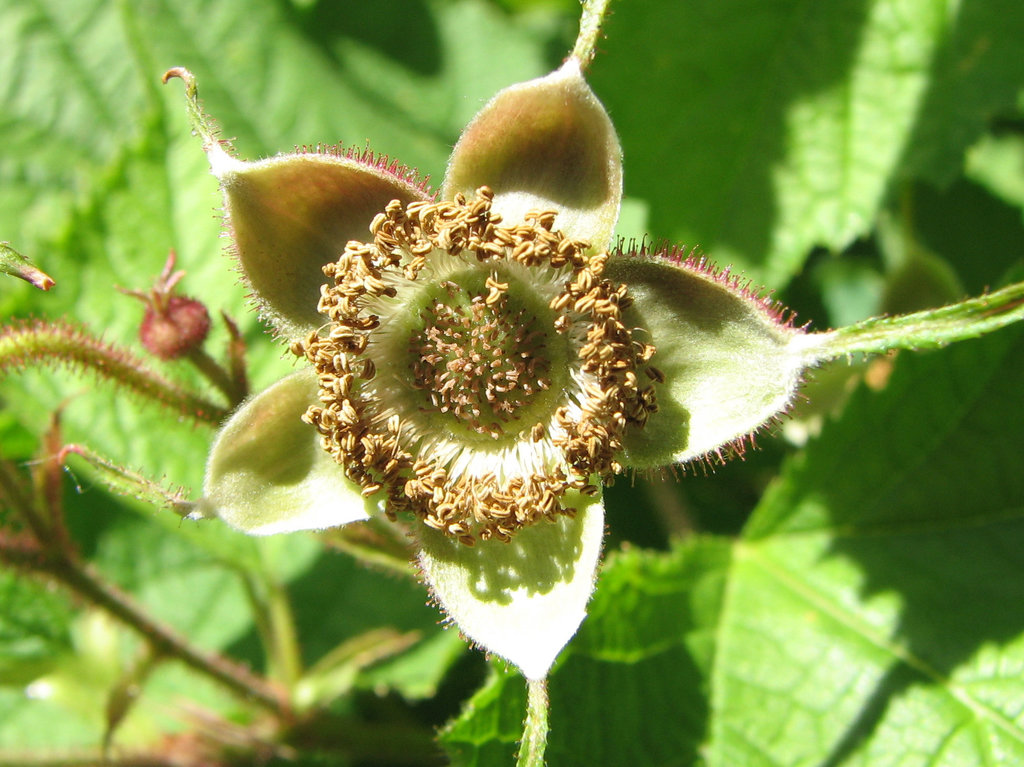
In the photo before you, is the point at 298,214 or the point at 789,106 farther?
the point at 789,106

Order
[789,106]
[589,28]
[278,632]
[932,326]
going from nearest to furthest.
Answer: [932,326]
[589,28]
[789,106]
[278,632]

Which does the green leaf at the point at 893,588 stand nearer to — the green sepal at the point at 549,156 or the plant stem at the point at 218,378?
the green sepal at the point at 549,156

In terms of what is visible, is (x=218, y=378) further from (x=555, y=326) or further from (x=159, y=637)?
(x=159, y=637)

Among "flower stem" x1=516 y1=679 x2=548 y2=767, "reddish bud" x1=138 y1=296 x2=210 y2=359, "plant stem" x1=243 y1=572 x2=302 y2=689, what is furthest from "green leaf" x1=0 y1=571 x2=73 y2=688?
"flower stem" x1=516 y1=679 x2=548 y2=767

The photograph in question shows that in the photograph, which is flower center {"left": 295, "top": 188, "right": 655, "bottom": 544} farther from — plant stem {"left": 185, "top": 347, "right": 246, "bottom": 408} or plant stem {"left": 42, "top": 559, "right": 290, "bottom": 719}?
plant stem {"left": 42, "top": 559, "right": 290, "bottom": 719}

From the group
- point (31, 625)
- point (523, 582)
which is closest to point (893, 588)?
point (523, 582)

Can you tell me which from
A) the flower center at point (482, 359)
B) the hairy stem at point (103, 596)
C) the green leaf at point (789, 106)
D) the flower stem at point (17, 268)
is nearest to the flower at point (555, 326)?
the flower center at point (482, 359)
